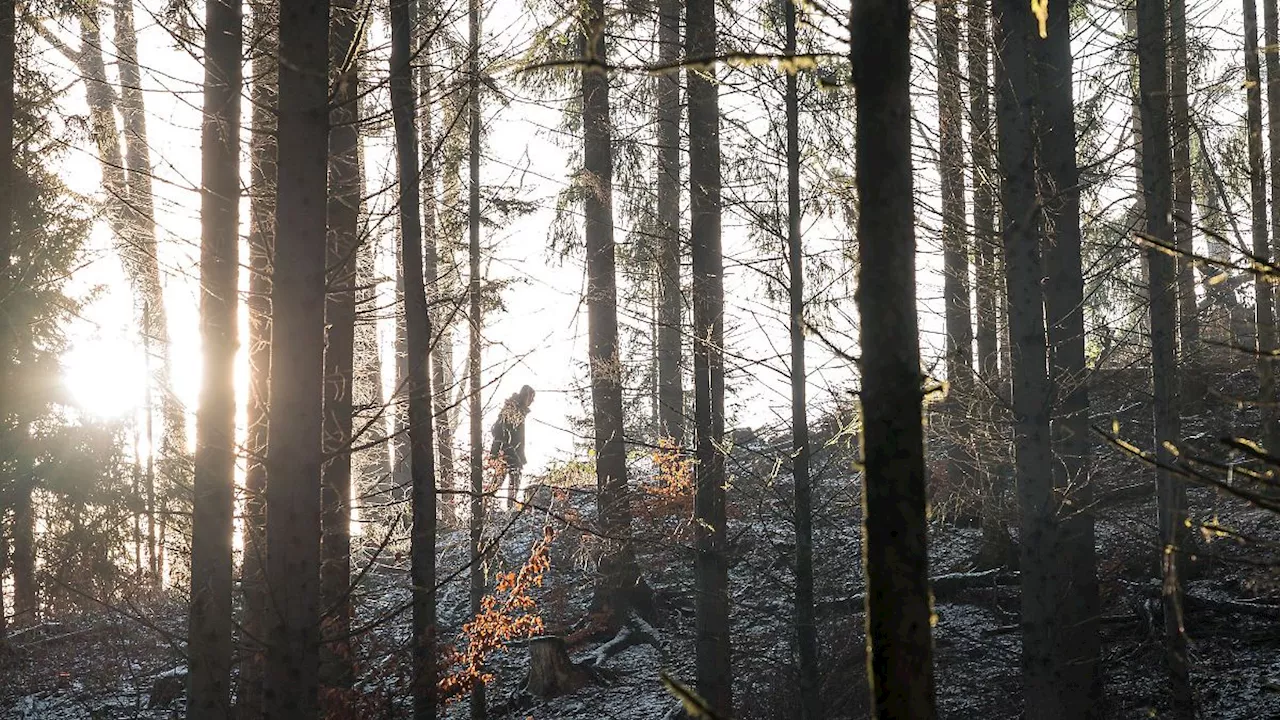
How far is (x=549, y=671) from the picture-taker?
39.6 ft

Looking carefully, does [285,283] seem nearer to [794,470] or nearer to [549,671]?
[794,470]

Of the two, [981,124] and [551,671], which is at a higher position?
[981,124]

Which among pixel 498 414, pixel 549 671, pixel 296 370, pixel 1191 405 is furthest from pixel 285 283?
pixel 1191 405

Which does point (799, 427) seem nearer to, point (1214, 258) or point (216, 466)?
point (216, 466)

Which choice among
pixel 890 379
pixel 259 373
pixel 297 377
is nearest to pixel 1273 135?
pixel 259 373

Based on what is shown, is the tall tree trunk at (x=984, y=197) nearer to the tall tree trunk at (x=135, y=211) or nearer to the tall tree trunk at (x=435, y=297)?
the tall tree trunk at (x=435, y=297)

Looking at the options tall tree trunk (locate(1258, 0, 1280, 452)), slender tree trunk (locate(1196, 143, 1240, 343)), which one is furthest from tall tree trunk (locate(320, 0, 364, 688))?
tall tree trunk (locate(1258, 0, 1280, 452))

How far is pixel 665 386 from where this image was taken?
17.9 metres

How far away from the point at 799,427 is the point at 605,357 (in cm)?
633

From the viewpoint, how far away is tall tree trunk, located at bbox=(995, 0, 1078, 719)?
7223 mm

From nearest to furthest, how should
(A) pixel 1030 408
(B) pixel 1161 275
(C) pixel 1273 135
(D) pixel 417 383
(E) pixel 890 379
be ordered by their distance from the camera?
1. (E) pixel 890 379
2. (A) pixel 1030 408
3. (D) pixel 417 383
4. (B) pixel 1161 275
5. (C) pixel 1273 135

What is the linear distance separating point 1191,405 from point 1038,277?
8.97 m

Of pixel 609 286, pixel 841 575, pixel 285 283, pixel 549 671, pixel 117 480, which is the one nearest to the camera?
pixel 285 283

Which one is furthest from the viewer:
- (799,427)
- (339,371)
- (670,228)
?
(670,228)
